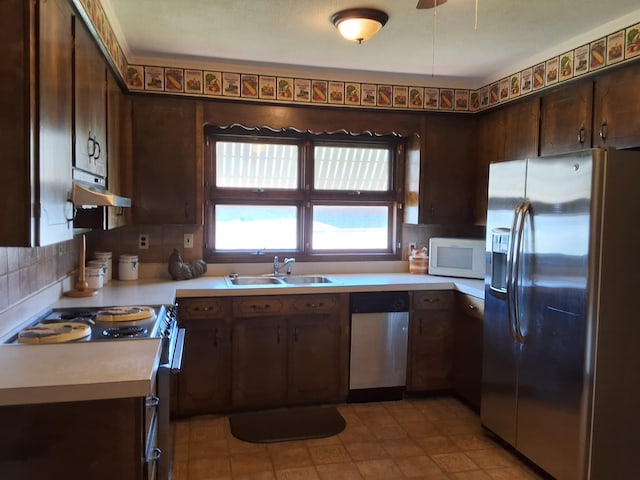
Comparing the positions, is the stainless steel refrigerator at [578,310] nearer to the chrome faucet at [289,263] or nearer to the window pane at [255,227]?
the chrome faucet at [289,263]

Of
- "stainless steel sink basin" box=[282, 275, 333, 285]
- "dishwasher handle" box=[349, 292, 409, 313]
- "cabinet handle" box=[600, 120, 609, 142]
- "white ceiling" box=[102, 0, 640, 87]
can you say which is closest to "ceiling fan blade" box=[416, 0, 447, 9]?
"white ceiling" box=[102, 0, 640, 87]

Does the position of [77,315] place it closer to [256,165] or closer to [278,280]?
Result: [278,280]

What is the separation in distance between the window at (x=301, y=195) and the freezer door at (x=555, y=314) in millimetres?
1670

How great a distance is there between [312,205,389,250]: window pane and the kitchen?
8.2 inches

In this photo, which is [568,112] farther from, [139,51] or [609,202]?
[139,51]

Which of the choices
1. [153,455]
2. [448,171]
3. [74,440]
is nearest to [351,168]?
[448,171]

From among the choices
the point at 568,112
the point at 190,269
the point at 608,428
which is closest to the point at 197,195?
the point at 190,269

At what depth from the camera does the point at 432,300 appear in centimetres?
359

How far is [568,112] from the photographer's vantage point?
2.96 meters

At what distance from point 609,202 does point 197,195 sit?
2538 mm

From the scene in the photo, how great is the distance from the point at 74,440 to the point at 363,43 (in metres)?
2.61

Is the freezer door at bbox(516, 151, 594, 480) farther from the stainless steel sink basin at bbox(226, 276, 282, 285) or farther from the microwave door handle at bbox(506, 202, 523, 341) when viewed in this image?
the stainless steel sink basin at bbox(226, 276, 282, 285)

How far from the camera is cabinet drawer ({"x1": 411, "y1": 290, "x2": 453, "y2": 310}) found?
11.7 ft

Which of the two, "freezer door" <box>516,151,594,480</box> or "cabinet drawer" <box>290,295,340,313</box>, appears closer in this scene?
"freezer door" <box>516,151,594,480</box>
